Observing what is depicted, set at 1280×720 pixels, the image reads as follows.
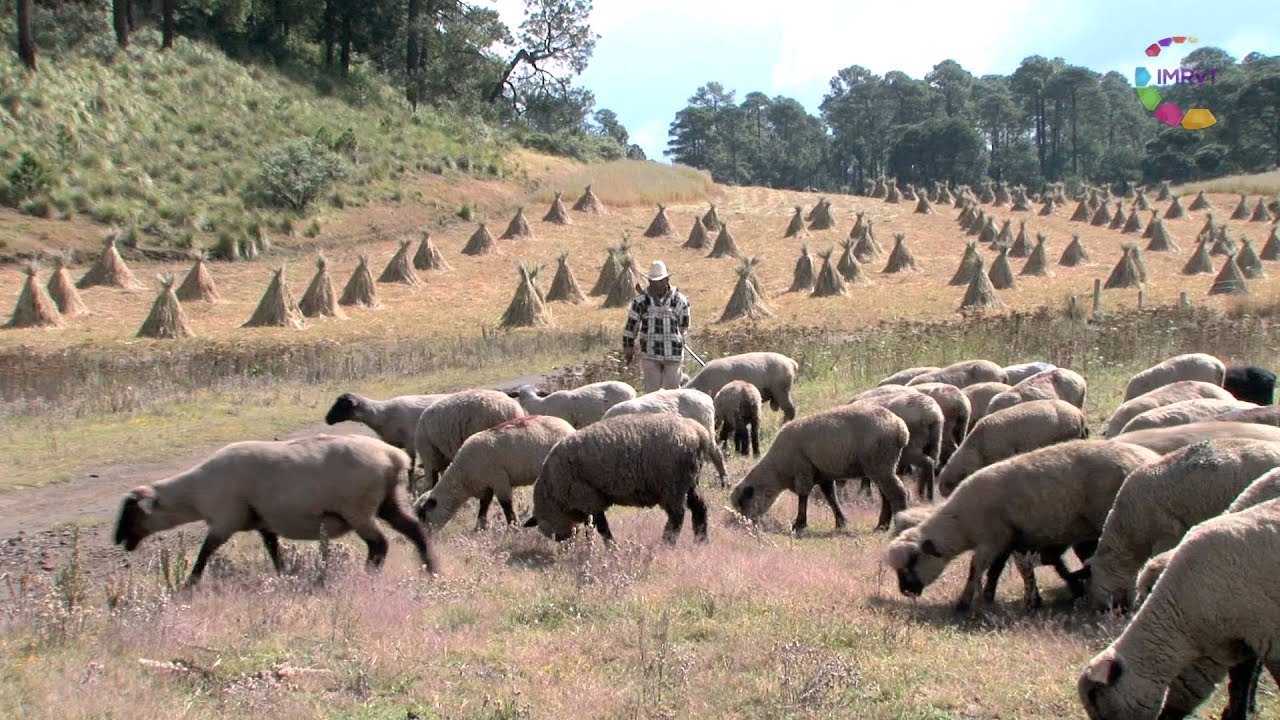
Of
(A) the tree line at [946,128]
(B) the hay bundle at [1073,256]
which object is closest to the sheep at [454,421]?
(B) the hay bundle at [1073,256]

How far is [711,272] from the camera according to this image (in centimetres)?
3906

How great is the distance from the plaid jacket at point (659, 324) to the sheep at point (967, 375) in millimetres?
3047

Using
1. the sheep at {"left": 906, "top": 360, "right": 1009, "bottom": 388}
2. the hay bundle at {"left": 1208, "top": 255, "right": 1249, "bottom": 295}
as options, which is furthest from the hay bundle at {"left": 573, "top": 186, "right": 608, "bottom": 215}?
the sheep at {"left": 906, "top": 360, "right": 1009, "bottom": 388}

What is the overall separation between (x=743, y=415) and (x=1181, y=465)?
789cm

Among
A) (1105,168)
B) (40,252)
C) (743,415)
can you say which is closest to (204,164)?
(40,252)

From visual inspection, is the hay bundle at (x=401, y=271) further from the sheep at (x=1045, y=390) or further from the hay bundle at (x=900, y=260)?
the sheep at (x=1045, y=390)

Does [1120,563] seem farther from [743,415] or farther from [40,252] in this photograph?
[40,252]

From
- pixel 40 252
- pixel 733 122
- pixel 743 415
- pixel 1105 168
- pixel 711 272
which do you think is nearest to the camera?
pixel 743 415

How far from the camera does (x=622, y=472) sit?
32.1 feet

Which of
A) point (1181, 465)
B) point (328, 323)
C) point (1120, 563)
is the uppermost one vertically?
point (1181, 465)

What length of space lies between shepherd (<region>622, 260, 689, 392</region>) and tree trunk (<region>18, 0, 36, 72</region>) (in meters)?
38.6

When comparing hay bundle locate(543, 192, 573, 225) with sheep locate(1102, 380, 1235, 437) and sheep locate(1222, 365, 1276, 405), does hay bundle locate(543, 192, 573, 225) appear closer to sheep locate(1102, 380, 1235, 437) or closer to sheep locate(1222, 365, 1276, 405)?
sheep locate(1222, 365, 1276, 405)

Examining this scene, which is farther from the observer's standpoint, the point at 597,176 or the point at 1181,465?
the point at 597,176

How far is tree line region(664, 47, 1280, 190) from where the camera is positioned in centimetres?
9306
